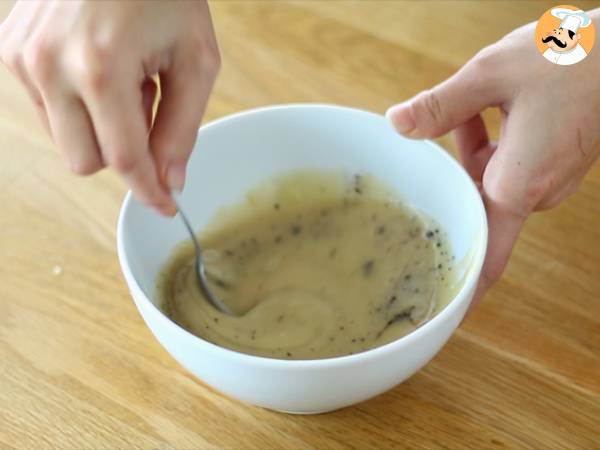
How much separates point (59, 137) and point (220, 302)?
A: 26cm

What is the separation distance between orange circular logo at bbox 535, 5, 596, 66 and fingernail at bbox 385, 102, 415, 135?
0.43ft

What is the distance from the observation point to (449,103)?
2.45 feet

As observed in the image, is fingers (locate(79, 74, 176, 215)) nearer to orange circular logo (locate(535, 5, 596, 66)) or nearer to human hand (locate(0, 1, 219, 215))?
human hand (locate(0, 1, 219, 215))

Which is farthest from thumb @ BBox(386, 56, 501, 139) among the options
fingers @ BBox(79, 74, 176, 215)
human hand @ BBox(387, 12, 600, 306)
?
fingers @ BBox(79, 74, 176, 215)

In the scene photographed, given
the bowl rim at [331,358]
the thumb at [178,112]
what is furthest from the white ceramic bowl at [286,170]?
the thumb at [178,112]

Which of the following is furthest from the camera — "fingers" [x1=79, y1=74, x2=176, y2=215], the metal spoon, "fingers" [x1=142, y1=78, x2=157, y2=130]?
the metal spoon

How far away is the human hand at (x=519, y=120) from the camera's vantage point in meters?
0.71

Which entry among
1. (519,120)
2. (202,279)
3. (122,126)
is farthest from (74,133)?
(519,120)

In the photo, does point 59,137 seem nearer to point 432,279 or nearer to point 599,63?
point 432,279

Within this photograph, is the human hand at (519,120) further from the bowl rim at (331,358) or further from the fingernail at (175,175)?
the fingernail at (175,175)

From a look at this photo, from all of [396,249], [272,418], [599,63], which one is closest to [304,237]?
[396,249]

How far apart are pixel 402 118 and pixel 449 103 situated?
0.05 meters

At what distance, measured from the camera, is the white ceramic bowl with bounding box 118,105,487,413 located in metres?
0.60

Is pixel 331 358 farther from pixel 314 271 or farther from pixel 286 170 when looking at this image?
pixel 286 170
